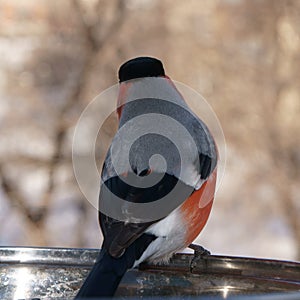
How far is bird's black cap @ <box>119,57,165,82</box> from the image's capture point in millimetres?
3066

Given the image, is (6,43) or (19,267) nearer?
(19,267)

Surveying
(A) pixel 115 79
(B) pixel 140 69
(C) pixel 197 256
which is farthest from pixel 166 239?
(A) pixel 115 79

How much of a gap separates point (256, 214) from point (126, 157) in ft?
17.8

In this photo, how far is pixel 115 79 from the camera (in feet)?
23.5

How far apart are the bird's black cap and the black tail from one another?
769 millimetres

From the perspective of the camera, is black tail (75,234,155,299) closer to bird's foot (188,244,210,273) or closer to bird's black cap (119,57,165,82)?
bird's foot (188,244,210,273)

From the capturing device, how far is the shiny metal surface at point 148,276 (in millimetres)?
2328

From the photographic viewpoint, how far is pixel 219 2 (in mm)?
7480

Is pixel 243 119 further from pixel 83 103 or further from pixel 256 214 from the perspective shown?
pixel 83 103

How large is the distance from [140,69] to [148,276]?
906 millimetres

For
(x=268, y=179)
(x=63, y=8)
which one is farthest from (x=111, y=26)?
(x=268, y=179)

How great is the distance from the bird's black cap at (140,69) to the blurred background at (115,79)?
13.1ft

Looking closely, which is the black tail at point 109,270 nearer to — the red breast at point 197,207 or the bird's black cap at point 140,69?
the red breast at point 197,207

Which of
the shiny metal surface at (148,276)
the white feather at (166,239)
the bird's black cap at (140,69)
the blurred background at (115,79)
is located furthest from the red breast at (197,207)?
the blurred background at (115,79)
